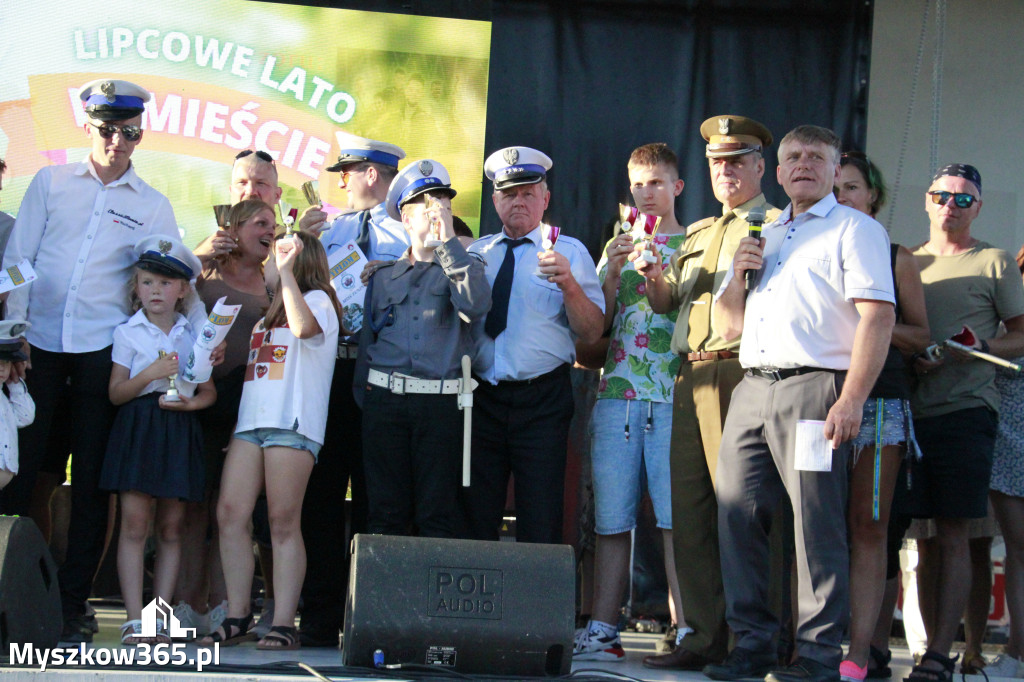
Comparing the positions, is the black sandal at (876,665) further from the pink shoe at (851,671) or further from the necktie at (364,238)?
the necktie at (364,238)

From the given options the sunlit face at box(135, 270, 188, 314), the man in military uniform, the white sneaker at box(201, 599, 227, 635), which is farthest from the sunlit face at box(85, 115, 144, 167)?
the man in military uniform

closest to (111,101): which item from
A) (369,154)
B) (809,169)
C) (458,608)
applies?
(369,154)

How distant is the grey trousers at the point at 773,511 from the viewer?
3.37 meters

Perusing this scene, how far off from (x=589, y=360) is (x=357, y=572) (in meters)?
1.52

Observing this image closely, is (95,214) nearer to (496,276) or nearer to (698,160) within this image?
(496,276)

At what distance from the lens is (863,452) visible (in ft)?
12.1

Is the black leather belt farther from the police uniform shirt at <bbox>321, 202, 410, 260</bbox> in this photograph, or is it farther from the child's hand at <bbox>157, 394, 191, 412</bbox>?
the child's hand at <bbox>157, 394, 191, 412</bbox>

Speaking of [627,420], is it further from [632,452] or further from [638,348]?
[638,348]

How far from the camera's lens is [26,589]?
326 centimetres

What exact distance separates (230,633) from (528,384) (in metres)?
1.39

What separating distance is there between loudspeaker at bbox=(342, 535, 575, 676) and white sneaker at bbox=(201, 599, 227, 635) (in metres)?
1.35

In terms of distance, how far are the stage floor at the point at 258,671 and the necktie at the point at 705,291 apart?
1.16m

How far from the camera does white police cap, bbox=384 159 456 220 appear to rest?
13.4 feet

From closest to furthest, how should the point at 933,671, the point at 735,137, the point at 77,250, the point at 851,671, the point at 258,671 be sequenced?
the point at 258,671, the point at 851,671, the point at 933,671, the point at 735,137, the point at 77,250
